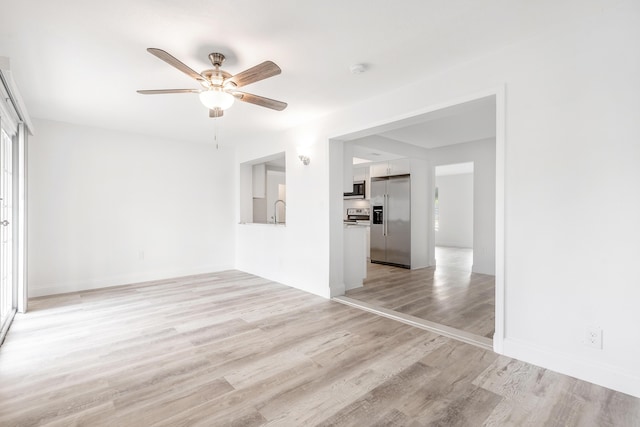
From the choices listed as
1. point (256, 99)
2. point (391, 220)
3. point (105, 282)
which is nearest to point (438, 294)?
point (391, 220)

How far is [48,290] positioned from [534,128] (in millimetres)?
6105

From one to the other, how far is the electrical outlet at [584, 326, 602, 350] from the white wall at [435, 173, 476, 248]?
8.44 m

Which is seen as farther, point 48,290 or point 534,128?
point 48,290

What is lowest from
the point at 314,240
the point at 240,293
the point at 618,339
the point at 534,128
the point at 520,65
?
the point at 240,293

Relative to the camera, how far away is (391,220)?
6621 mm

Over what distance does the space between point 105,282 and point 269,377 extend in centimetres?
400

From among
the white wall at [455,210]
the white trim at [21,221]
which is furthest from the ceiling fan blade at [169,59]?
the white wall at [455,210]

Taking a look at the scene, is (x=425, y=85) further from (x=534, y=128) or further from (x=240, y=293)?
(x=240, y=293)

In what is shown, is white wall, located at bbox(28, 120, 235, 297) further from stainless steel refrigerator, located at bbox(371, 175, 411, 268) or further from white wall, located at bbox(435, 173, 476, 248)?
white wall, located at bbox(435, 173, 476, 248)

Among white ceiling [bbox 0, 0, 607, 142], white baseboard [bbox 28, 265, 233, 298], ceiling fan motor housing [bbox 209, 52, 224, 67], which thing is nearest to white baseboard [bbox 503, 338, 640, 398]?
white ceiling [bbox 0, 0, 607, 142]

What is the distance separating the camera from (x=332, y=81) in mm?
3129

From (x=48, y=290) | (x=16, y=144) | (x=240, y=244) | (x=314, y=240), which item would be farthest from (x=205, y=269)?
(x=16, y=144)

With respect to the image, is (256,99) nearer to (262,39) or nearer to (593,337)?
(262,39)

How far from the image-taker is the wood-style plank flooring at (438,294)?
11.0ft
